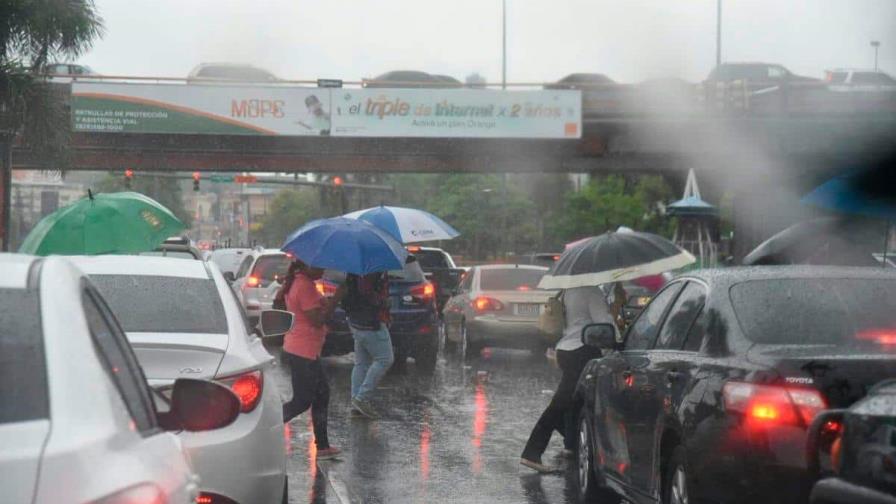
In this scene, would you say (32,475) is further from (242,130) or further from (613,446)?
(242,130)

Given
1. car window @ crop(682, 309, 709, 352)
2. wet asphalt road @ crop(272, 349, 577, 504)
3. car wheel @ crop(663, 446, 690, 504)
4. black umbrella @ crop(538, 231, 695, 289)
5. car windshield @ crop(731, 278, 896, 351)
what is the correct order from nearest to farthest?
car windshield @ crop(731, 278, 896, 351)
car wheel @ crop(663, 446, 690, 504)
car window @ crop(682, 309, 709, 352)
wet asphalt road @ crop(272, 349, 577, 504)
black umbrella @ crop(538, 231, 695, 289)

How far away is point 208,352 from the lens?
7043mm

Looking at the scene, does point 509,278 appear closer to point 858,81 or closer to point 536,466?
point 536,466

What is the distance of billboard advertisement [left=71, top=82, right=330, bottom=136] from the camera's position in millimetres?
38750

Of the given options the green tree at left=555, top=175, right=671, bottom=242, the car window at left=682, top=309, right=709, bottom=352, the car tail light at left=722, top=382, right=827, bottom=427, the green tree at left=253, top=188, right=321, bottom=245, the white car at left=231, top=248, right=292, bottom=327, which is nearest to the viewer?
the car tail light at left=722, top=382, right=827, bottom=427

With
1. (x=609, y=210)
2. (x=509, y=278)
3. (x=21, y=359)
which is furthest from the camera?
(x=609, y=210)

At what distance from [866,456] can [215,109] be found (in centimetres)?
3594

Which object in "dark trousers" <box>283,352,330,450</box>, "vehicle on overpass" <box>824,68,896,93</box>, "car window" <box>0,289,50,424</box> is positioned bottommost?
"dark trousers" <box>283,352,330,450</box>

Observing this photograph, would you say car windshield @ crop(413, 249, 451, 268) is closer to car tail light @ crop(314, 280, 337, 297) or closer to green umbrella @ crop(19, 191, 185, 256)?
car tail light @ crop(314, 280, 337, 297)

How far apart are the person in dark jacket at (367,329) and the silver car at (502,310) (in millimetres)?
7492

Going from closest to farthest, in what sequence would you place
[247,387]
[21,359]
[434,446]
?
[21,359] < [247,387] < [434,446]

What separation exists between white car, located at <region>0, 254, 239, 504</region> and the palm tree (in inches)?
379

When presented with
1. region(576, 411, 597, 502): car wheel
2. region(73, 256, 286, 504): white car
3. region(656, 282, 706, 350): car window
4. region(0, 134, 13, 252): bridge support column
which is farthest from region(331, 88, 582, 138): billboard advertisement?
region(656, 282, 706, 350): car window

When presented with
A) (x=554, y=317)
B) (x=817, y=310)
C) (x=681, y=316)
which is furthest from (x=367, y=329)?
(x=817, y=310)
